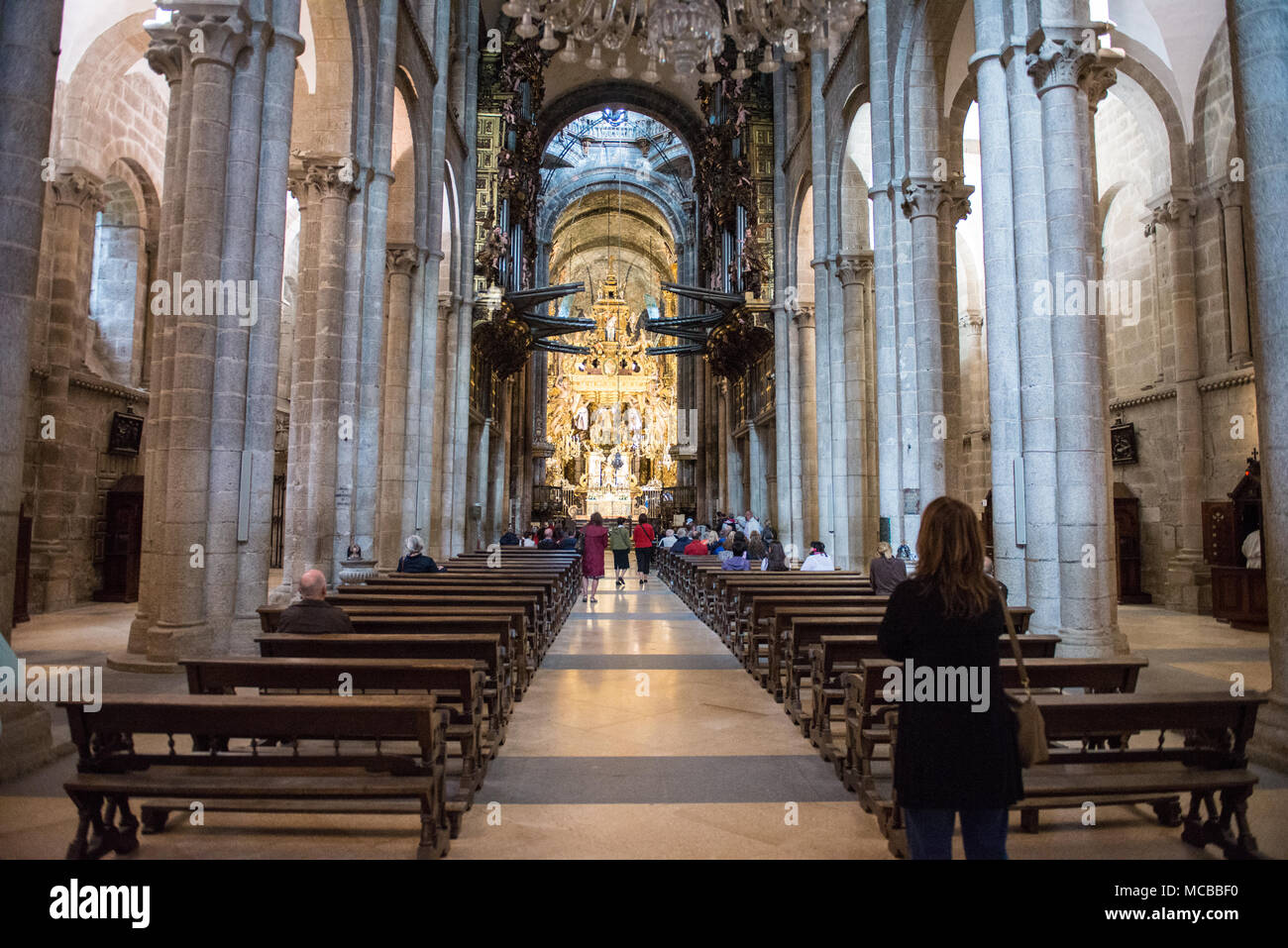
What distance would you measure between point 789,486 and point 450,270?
931cm

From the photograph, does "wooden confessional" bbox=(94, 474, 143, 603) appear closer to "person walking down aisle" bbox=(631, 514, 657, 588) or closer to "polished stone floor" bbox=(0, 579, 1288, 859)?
"polished stone floor" bbox=(0, 579, 1288, 859)

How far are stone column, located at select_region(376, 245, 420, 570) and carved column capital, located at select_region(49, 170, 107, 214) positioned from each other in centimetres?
462

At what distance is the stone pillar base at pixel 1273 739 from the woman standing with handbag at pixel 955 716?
3.29 m

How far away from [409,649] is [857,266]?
12.4m

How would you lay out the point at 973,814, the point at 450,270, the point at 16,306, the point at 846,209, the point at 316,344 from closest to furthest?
the point at 973,814 → the point at 16,306 → the point at 316,344 → the point at 846,209 → the point at 450,270

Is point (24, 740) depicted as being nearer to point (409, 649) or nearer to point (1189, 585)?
point (409, 649)

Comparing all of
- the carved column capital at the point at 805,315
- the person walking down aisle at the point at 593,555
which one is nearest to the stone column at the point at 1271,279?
the person walking down aisle at the point at 593,555

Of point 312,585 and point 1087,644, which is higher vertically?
point 312,585

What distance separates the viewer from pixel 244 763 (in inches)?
135

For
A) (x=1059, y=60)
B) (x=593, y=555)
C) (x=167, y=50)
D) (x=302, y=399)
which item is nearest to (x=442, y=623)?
→ (x=302, y=399)

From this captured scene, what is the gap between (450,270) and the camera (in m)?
18.0
